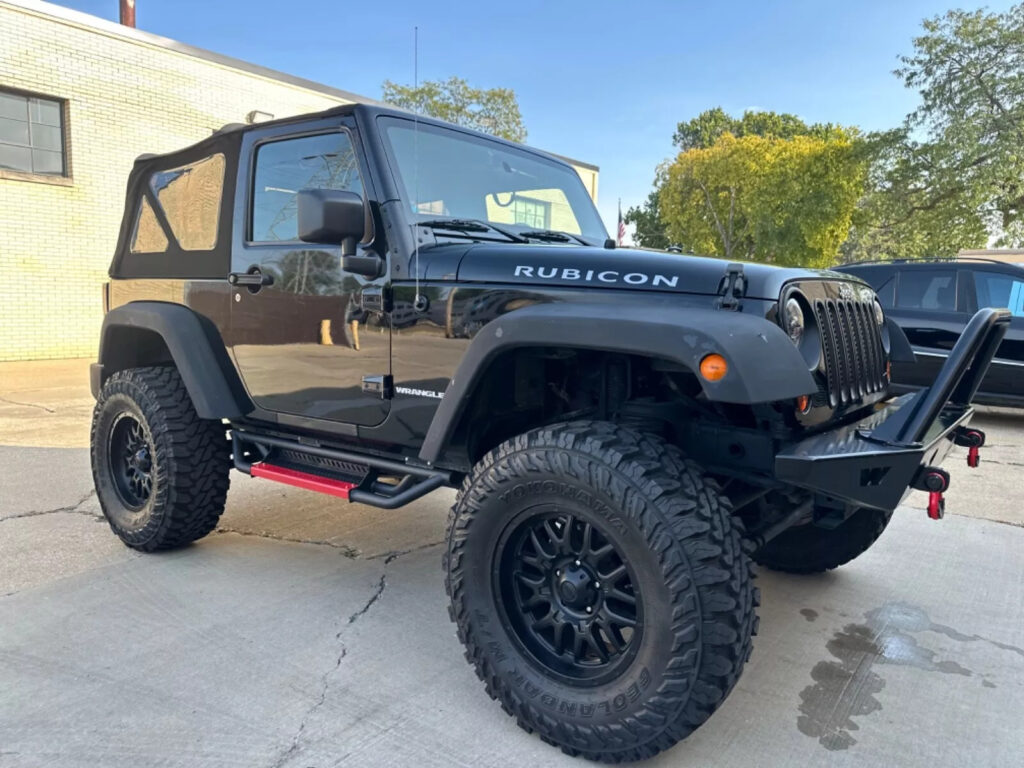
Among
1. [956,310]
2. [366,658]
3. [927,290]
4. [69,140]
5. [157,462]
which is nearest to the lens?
[366,658]

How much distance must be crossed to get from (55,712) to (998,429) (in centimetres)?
820

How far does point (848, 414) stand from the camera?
8.47 feet

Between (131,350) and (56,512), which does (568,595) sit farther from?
(56,512)

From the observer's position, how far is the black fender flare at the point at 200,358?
3.39 metres

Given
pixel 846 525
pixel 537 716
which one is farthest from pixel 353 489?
pixel 846 525

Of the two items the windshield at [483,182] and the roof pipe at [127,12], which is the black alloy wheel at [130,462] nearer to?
the windshield at [483,182]

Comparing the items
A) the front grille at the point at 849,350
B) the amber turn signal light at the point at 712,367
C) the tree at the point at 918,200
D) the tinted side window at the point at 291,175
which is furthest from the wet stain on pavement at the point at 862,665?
the tree at the point at 918,200

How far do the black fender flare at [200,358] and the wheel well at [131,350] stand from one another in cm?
30

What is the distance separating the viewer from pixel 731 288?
7.16 feet

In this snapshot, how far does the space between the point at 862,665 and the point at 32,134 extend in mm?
12766

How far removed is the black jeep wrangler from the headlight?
0.01 meters

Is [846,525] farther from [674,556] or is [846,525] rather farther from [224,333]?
[224,333]

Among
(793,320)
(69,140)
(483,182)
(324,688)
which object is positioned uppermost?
(69,140)

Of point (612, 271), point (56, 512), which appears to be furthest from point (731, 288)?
point (56, 512)
